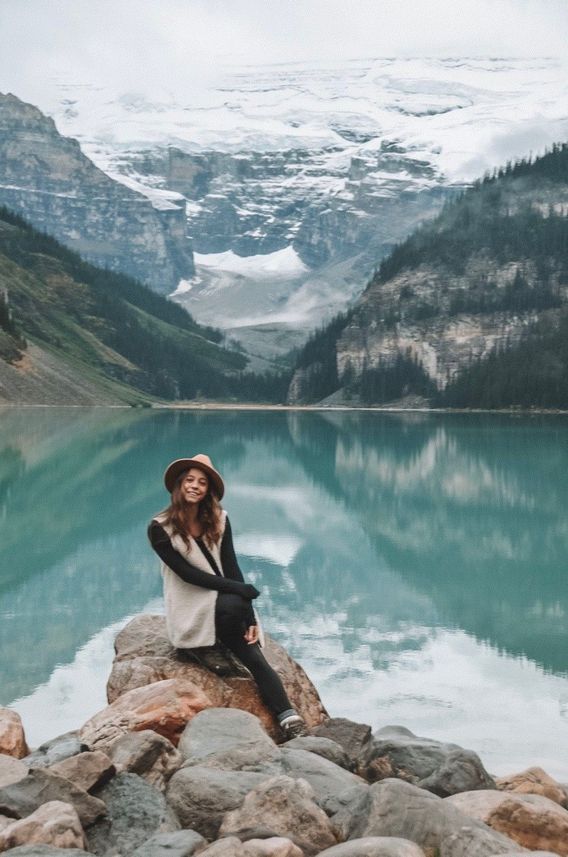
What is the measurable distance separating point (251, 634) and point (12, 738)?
3022mm

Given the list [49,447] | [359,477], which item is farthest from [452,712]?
[49,447]

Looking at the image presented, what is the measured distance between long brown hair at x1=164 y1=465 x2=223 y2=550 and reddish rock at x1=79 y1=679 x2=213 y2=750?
1773 mm

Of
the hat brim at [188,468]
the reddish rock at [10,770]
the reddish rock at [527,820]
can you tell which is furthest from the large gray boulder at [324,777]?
the hat brim at [188,468]

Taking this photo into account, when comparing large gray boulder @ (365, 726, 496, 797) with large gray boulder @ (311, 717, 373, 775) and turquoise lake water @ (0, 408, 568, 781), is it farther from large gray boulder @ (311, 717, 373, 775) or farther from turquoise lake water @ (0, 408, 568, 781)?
turquoise lake water @ (0, 408, 568, 781)

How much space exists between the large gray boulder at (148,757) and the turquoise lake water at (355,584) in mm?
3959

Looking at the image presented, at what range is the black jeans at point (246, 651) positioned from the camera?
41.7 ft

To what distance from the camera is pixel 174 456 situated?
6425 cm

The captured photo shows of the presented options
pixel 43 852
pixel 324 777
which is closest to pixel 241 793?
pixel 324 777

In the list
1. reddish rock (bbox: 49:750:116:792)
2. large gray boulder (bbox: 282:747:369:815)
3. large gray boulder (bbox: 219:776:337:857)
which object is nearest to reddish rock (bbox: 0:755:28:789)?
reddish rock (bbox: 49:750:116:792)

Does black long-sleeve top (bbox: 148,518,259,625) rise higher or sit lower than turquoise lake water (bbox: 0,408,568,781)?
higher

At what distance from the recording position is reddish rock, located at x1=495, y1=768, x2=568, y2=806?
11391 millimetres

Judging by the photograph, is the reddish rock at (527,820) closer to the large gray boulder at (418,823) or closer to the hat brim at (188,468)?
the large gray boulder at (418,823)

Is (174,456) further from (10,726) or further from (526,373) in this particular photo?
(526,373)

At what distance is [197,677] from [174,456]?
51502 mm
